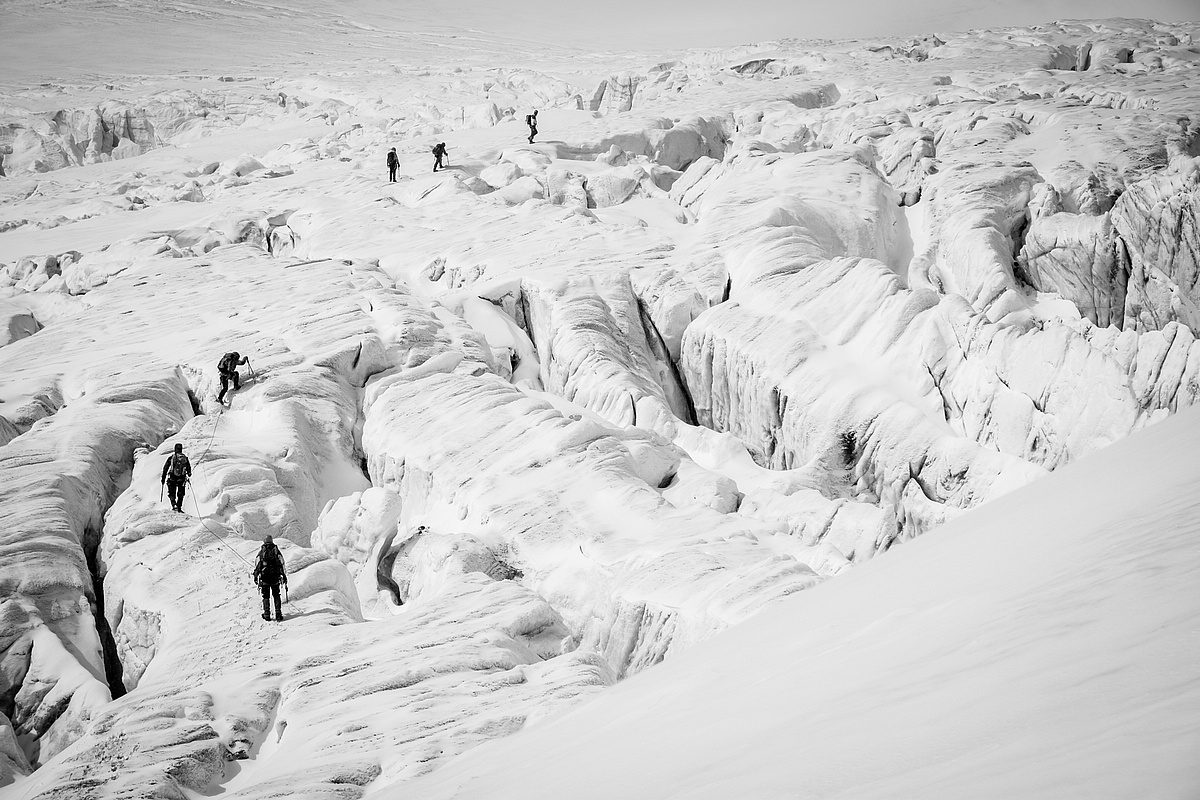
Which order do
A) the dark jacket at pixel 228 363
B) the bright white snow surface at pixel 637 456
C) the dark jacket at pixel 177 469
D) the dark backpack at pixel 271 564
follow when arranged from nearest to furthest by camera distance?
the bright white snow surface at pixel 637 456 → the dark backpack at pixel 271 564 → the dark jacket at pixel 177 469 → the dark jacket at pixel 228 363

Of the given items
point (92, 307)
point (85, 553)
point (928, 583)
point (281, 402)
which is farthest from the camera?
point (92, 307)

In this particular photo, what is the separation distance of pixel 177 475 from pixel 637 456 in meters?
7.95

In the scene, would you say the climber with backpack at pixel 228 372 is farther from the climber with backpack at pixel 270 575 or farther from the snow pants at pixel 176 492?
the climber with backpack at pixel 270 575

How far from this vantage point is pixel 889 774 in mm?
2441

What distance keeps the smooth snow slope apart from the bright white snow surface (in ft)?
0.07

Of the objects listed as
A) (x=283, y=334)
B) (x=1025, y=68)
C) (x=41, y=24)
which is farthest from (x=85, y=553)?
(x=41, y=24)

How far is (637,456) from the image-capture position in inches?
625

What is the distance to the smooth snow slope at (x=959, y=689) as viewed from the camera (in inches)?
85.8

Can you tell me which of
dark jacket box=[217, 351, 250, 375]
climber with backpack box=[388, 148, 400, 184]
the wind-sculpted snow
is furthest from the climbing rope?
climber with backpack box=[388, 148, 400, 184]

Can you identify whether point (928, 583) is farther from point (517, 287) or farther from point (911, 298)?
point (517, 287)

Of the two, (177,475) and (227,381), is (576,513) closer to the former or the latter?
(177,475)

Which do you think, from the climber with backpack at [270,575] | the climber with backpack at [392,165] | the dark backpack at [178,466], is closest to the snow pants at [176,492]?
the dark backpack at [178,466]

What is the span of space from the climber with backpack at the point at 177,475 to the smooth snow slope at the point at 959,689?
32.0 feet

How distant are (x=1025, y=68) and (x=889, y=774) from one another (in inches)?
1754
